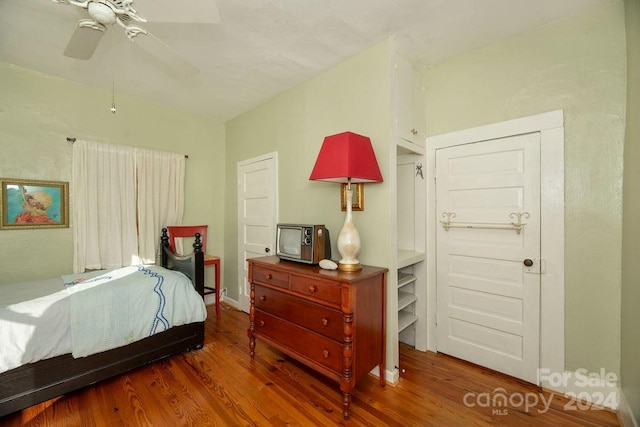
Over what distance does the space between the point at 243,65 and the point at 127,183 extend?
6.31 ft

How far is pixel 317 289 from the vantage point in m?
1.89

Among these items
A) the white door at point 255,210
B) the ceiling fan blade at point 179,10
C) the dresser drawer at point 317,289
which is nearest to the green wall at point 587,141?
the dresser drawer at point 317,289

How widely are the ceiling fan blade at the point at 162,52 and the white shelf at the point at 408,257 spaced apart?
2138mm

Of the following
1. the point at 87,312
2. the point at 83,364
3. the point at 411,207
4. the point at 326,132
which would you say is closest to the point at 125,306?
the point at 87,312

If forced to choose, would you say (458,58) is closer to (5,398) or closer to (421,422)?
(421,422)

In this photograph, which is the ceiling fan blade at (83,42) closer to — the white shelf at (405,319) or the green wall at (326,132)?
the green wall at (326,132)

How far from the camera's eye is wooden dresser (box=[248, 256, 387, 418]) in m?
1.75

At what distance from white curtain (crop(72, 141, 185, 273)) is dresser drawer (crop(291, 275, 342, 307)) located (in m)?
2.22

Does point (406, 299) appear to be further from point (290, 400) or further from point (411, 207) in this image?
point (290, 400)

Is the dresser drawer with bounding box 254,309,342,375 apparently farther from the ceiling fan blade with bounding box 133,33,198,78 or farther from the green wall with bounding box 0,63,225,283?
the green wall with bounding box 0,63,225,283

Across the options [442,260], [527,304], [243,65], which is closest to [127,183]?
[243,65]

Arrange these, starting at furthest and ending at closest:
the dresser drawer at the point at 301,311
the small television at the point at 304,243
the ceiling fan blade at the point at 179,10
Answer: the small television at the point at 304,243 < the dresser drawer at the point at 301,311 < the ceiling fan blade at the point at 179,10

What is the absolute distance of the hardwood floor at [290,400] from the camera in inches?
66.3

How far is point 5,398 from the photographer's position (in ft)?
5.41
